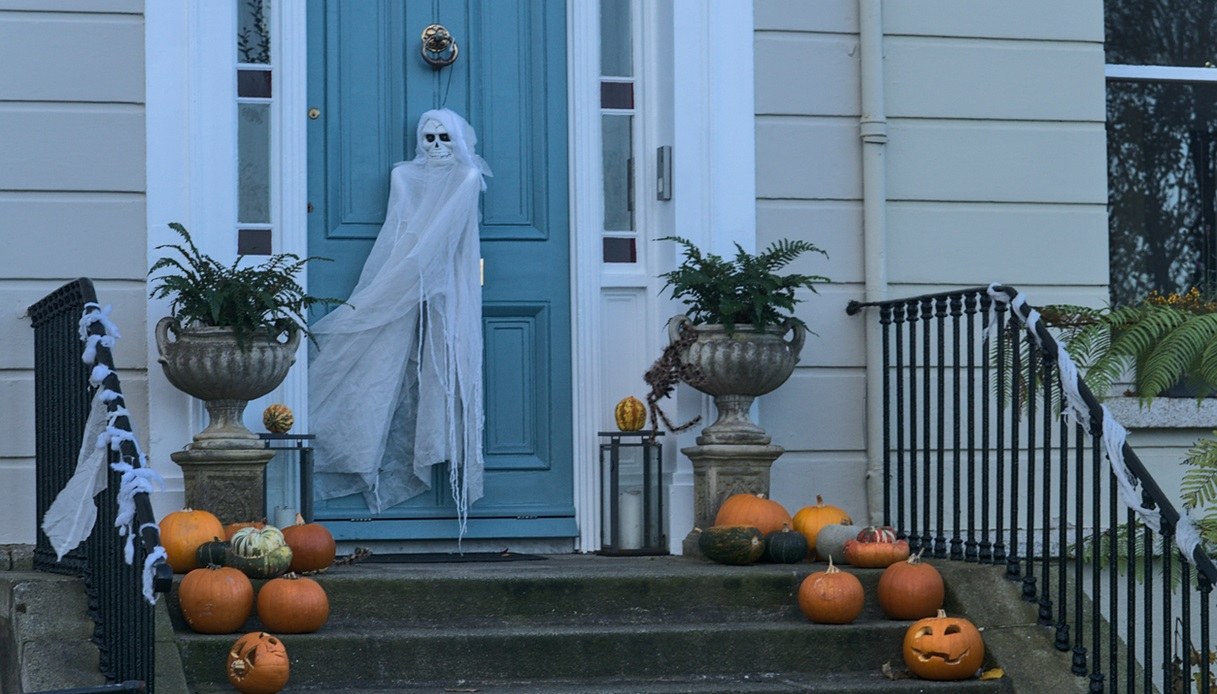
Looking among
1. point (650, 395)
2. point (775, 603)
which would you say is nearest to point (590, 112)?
point (650, 395)

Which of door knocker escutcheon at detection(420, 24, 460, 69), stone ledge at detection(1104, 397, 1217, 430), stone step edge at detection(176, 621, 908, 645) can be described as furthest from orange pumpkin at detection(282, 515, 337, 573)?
stone ledge at detection(1104, 397, 1217, 430)

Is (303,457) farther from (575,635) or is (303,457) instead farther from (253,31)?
(253,31)

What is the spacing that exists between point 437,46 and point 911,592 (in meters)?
2.73

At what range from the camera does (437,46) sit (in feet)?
20.8

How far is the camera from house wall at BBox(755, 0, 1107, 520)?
629 cm

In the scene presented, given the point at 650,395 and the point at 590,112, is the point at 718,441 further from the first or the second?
the point at 590,112

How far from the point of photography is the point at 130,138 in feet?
19.2

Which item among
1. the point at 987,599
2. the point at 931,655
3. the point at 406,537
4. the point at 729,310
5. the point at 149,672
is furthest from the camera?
the point at 406,537

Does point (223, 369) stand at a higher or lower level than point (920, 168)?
lower

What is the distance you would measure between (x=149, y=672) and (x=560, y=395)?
97.4 inches

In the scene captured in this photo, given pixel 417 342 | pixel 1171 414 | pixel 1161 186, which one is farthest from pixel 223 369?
pixel 1161 186

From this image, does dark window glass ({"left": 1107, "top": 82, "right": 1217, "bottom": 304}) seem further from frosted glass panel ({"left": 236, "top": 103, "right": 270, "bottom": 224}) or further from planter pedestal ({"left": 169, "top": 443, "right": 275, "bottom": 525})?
planter pedestal ({"left": 169, "top": 443, "right": 275, "bottom": 525})

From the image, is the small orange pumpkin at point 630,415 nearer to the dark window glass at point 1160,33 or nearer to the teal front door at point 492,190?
the teal front door at point 492,190

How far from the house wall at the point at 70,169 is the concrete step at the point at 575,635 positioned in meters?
1.29
